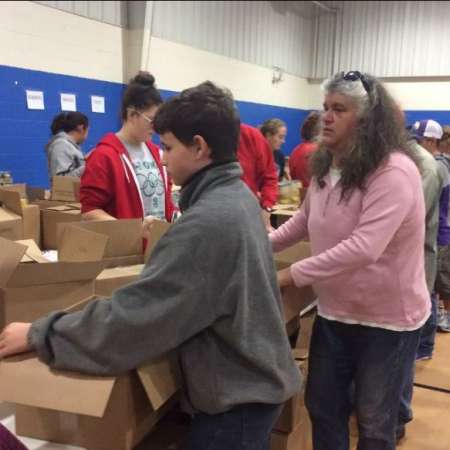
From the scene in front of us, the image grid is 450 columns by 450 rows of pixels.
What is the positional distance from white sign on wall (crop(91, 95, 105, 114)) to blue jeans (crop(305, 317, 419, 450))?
433cm

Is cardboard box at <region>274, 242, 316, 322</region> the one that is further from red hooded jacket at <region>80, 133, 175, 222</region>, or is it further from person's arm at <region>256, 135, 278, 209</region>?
person's arm at <region>256, 135, 278, 209</region>

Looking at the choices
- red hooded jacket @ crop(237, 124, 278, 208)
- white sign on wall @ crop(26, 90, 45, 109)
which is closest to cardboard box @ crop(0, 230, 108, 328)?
red hooded jacket @ crop(237, 124, 278, 208)

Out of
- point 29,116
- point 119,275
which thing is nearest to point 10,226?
point 119,275

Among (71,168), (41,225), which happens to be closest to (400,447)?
(41,225)

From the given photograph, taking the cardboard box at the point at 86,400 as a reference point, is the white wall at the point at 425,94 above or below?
above

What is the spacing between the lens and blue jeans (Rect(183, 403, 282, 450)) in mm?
1011

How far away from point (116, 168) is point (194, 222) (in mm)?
1123

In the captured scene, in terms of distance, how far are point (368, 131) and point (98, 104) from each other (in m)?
4.43

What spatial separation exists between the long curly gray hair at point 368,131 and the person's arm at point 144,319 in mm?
587

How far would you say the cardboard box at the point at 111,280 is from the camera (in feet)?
4.91

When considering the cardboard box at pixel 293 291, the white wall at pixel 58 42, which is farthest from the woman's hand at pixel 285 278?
the white wall at pixel 58 42

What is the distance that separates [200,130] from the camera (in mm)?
971

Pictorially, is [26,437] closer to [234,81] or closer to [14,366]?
[14,366]

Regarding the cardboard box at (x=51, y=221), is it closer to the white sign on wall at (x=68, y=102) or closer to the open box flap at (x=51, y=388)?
the open box flap at (x=51, y=388)
